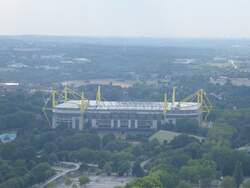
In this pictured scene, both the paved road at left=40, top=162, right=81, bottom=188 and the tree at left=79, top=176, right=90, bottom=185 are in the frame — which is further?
the paved road at left=40, top=162, right=81, bottom=188

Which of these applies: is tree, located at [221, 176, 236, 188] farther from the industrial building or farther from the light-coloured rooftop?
the light-coloured rooftop

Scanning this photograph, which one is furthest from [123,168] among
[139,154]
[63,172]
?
[139,154]

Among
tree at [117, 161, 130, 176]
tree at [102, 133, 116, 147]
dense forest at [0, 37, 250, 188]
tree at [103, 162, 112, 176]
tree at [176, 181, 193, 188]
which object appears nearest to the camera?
tree at [176, 181, 193, 188]

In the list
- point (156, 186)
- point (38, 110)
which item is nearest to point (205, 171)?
point (156, 186)

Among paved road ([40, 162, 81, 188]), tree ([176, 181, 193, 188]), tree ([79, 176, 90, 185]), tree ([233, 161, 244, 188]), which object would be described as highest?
tree ([176, 181, 193, 188])

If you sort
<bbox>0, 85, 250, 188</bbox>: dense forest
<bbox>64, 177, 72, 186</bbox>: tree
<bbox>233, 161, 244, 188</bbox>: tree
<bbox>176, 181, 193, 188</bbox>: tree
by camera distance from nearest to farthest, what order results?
<bbox>176, 181, 193, 188</bbox>: tree → <bbox>0, 85, 250, 188</bbox>: dense forest → <bbox>233, 161, 244, 188</bbox>: tree → <bbox>64, 177, 72, 186</bbox>: tree

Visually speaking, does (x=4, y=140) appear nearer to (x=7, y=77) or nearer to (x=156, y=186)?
(x=156, y=186)

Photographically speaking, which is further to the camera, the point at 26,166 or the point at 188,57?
the point at 188,57

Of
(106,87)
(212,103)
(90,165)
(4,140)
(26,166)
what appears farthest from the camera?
(106,87)

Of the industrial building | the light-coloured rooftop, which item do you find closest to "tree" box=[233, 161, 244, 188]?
the industrial building

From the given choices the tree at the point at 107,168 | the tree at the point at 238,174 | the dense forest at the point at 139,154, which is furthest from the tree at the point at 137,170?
the tree at the point at 238,174

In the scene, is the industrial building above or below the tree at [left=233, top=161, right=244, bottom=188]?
below
